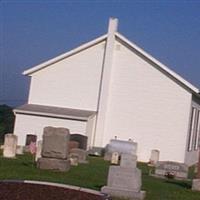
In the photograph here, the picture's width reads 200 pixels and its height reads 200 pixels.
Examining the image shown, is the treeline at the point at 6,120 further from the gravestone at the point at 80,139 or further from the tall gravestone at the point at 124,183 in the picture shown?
the tall gravestone at the point at 124,183

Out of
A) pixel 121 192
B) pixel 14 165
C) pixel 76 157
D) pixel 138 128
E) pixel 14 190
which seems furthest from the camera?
pixel 138 128

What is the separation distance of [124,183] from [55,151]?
5761 millimetres

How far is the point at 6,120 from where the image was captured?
56.0 m

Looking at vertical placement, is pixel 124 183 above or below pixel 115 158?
below

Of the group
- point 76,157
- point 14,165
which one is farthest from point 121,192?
point 76,157

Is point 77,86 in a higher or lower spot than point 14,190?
higher

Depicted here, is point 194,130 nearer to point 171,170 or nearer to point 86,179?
point 171,170

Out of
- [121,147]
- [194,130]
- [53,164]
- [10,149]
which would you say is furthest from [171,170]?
[194,130]

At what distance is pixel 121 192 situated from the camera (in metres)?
16.5

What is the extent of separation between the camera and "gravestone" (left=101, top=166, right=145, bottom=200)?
16.5 metres

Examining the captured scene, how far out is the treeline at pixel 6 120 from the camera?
52.1 meters

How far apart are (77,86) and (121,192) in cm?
2312

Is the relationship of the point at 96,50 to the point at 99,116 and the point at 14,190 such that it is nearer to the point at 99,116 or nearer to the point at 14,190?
the point at 99,116

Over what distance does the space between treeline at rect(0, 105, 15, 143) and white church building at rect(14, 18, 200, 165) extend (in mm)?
10971
